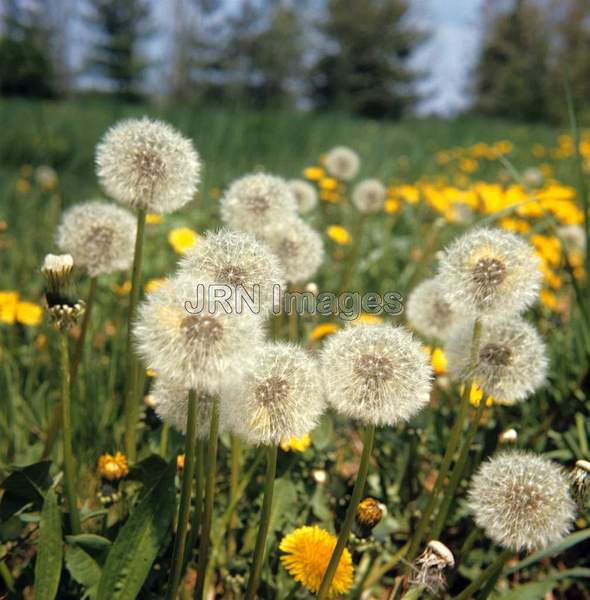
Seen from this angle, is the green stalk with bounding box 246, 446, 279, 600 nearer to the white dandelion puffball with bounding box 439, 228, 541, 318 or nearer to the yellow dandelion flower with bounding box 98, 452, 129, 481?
the yellow dandelion flower with bounding box 98, 452, 129, 481

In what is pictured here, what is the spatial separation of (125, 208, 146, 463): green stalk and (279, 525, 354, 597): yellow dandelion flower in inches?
17.0

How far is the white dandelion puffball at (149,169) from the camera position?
141cm

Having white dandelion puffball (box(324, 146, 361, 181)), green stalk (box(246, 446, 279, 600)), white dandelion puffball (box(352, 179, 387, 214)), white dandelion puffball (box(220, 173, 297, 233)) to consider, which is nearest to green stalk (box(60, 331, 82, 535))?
green stalk (box(246, 446, 279, 600))

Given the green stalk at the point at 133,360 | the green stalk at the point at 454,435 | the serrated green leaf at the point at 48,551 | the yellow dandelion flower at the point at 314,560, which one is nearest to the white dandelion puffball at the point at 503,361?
the green stalk at the point at 454,435

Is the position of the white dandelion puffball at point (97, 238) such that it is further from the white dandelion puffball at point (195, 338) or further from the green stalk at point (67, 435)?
the white dandelion puffball at point (195, 338)

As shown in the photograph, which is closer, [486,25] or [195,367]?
[195,367]

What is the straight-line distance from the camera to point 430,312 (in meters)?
1.79

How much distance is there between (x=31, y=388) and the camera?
213 centimetres

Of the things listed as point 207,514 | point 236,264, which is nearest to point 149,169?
point 236,264

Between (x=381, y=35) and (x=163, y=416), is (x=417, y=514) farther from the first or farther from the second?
(x=381, y=35)

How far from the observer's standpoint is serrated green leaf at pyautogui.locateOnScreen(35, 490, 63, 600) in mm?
1117

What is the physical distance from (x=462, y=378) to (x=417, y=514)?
1.84 ft

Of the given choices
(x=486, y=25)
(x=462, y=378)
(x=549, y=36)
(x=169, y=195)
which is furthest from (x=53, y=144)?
(x=486, y=25)

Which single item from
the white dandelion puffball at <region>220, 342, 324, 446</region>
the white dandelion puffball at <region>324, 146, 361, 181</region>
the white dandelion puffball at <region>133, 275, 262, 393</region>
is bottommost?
the white dandelion puffball at <region>220, 342, 324, 446</region>
